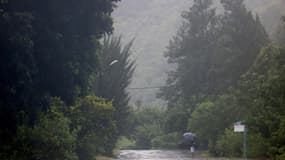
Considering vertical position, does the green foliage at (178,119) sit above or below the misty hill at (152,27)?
below

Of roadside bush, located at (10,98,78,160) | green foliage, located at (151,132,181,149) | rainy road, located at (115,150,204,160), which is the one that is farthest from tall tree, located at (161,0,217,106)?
roadside bush, located at (10,98,78,160)

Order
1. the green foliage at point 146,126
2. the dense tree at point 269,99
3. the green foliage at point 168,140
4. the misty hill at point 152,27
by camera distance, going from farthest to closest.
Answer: the misty hill at point 152,27, the green foliage at point 146,126, the green foliage at point 168,140, the dense tree at point 269,99

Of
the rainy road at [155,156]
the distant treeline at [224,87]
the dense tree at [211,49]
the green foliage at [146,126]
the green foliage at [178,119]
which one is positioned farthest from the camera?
the green foliage at [146,126]

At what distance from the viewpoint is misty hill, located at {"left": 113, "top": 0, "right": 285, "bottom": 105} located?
123812 millimetres

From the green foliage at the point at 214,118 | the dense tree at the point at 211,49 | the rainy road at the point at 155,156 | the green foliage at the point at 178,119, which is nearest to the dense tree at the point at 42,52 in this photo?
the rainy road at the point at 155,156

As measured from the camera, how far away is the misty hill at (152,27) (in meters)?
124

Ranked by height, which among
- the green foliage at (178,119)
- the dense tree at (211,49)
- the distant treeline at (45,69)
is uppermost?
the dense tree at (211,49)

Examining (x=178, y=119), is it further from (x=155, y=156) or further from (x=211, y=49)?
(x=155, y=156)

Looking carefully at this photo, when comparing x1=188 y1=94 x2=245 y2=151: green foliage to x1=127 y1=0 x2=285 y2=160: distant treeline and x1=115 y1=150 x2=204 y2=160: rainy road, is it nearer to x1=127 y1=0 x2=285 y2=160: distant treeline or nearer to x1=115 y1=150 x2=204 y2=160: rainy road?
x1=127 y1=0 x2=285 y2=160: distant treeline

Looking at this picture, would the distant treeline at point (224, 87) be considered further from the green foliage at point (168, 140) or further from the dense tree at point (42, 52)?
the dense tree at point (42, 52)

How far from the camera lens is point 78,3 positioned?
2127 centimetres

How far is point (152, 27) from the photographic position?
16825cm

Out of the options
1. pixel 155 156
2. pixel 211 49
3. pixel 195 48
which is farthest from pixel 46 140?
pixel 195 48

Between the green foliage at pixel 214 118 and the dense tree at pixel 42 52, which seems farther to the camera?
the green foliage at pixel 214 118
